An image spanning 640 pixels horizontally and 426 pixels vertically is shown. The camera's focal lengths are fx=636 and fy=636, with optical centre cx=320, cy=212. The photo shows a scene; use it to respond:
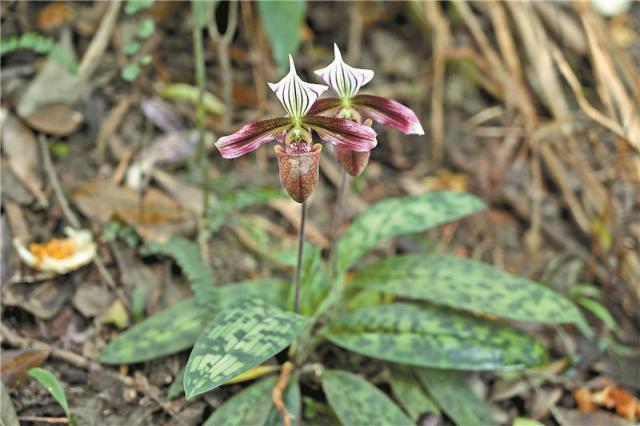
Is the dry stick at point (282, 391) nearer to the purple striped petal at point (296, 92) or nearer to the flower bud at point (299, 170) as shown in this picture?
the flower bud at point (299, 170)

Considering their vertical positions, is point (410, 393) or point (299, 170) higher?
point (299, 170)

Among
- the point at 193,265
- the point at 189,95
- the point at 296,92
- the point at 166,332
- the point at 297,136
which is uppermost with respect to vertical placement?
the point at 296,92

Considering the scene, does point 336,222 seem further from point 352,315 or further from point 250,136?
point 250,136

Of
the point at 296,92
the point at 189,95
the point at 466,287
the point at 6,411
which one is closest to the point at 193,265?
the point at 6,411

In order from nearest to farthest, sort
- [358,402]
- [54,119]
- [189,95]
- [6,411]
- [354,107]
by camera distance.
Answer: [6,411] < [354,107] < [358,402] < [54,119] < [189,95]

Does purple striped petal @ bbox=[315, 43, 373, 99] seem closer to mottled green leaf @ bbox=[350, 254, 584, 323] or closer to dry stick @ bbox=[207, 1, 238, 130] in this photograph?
mottled green leaf @ bbox=[350, 254, 584, 323]

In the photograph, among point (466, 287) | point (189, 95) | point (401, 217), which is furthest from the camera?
point (189, 95)

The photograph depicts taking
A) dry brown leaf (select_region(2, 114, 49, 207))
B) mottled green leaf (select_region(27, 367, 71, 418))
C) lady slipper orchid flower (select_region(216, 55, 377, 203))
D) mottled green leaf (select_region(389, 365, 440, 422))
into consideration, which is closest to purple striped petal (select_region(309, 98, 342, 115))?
lady slipper orchid flower (select_region(216, 55, 377, 203))
